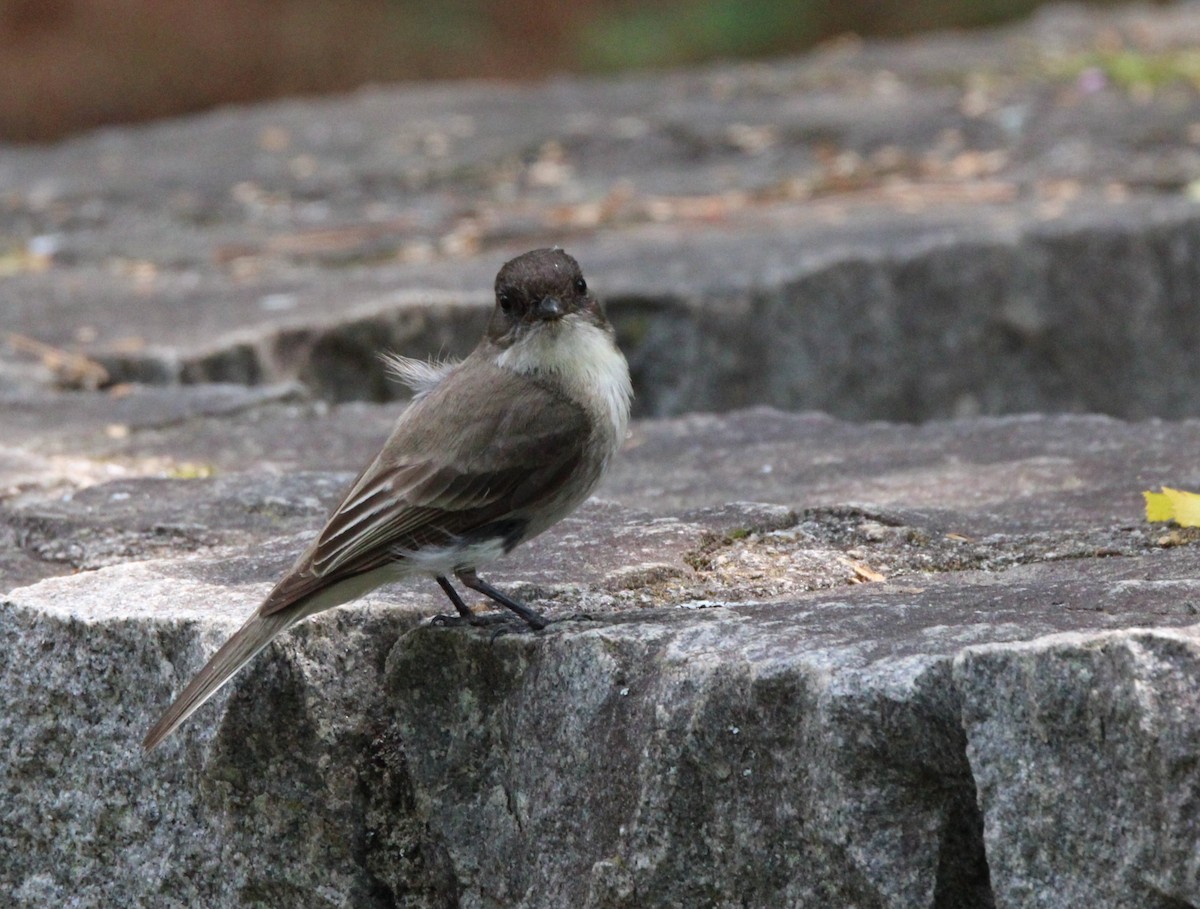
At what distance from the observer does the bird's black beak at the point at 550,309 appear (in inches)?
127

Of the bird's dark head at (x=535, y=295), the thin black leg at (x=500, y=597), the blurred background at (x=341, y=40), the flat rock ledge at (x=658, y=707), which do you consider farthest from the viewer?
the blurred background at (x=341, y=40)

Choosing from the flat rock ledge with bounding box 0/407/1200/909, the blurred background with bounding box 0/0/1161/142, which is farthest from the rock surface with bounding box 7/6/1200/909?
the blurred background with bounding box 0/0/1161/142

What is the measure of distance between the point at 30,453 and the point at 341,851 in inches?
67.8

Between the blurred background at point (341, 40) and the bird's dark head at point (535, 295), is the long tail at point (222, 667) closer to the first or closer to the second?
the bird's dark head at point (535, 295)

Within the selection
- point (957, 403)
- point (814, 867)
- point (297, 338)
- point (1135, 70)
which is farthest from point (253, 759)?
point (1135, 70)

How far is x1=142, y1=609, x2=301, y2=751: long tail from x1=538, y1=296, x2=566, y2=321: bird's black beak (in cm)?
75

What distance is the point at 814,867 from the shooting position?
8.29 ft

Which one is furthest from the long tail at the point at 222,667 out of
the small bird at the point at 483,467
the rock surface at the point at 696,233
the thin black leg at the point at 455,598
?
the rock surface at the point at 696,233

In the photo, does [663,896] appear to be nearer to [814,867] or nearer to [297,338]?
[814,867]

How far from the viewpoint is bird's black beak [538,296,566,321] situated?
3238 mm

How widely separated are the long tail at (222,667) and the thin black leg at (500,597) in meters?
0.35

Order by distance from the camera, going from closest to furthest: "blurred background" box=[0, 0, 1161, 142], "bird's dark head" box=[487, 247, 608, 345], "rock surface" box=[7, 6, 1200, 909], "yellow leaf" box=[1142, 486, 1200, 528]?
1. "rock surface" box=[7, 6, 1200, 909]
2. "yellow leaf" box=[1142, 486, 1200, 528]
3. "bird's dark head" box=[487, 247, 608, 345]
4. "blurred background" box=[0, 0, 1161, 142]

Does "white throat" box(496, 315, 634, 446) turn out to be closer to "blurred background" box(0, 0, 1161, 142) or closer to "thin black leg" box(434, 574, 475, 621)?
"thin black leg" box(434, 574, 475, 621)

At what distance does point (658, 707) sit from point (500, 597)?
0.45 meters
